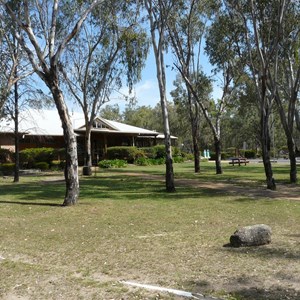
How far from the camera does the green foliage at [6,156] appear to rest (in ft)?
109

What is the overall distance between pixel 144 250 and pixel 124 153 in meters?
33.3

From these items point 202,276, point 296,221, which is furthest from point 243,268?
point 296,221

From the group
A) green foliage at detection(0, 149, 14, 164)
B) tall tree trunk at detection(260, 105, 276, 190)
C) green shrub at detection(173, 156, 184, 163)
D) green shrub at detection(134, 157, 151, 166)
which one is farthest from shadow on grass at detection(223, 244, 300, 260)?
green shrub at detection(173, 156, 184, 163)

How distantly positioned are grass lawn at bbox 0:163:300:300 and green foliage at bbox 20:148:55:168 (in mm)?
20316

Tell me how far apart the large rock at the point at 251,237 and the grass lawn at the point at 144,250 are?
0.17m

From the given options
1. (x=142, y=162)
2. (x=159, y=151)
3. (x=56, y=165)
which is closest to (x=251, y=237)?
(x=56, y=165)

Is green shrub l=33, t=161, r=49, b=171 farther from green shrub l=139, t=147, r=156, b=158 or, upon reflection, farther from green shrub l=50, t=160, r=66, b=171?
green shrub l=139, t=147, r=156, b=158

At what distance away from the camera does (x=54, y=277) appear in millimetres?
5895

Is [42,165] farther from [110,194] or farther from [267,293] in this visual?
[267,293]

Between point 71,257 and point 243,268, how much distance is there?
2891mm

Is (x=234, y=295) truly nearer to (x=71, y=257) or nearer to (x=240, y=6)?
(x=71, y=257)

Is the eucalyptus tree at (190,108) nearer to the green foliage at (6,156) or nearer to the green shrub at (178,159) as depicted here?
the green shrub at (178,159)

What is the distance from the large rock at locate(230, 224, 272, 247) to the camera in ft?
23.4

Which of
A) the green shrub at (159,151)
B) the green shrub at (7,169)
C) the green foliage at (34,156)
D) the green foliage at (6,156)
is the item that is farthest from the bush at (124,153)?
the green shrub at (7,169)
